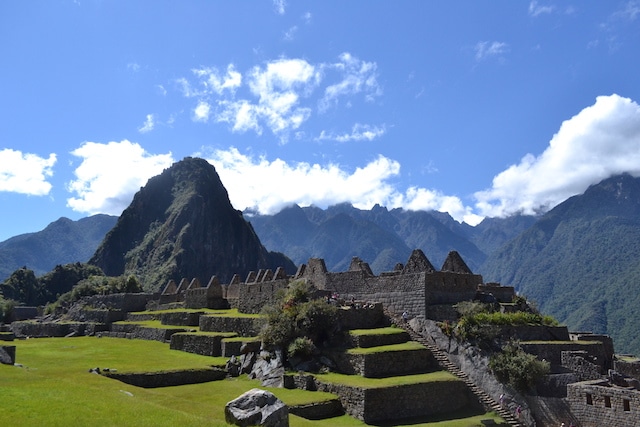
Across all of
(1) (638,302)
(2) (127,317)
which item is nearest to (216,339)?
(2) (127,317)

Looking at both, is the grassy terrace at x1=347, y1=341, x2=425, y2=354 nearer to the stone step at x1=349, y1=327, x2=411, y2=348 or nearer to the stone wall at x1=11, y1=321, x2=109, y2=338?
the stone step at x1=349, y1=327, x2=411, y2=348

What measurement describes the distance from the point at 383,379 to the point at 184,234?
5601 inches

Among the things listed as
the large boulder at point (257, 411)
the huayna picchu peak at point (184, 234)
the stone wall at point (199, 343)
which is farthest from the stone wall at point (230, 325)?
the huayna picchu peak at point (184, 234)

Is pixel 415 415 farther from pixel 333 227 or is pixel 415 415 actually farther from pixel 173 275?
pixel 333 227

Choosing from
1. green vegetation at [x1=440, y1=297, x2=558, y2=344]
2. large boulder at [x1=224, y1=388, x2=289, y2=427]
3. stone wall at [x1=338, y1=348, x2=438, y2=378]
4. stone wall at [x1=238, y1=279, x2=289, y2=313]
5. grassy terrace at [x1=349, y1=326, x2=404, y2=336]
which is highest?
stone wall at [x1=238, y1=279, x2=289, y2=313]

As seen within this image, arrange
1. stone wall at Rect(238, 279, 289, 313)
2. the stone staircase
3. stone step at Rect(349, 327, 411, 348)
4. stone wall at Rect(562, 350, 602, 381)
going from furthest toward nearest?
stone wall at Rect(238, 279, 289, 313)
stone step at Rect(349, 327, 411, 348)
stone wall at Rect(562, 350, 602, 381)
the stone staircase

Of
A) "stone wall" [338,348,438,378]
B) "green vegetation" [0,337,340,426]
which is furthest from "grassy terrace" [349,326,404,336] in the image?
"green vegetation" [0,337,340,426]

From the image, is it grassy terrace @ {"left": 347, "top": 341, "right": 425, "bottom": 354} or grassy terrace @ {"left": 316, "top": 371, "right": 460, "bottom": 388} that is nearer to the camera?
grassy terrace @ {"left": 316, "top": 371, "right": 460, "bottom": 388}

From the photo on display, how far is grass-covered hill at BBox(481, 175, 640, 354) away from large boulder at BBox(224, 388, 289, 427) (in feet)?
174

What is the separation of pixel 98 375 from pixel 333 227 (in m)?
169

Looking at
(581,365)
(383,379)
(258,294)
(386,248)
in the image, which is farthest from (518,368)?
(386,248)

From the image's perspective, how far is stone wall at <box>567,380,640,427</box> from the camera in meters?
17.8

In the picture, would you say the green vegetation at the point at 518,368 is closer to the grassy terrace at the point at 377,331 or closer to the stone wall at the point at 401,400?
the stone wall at the point at 401,400

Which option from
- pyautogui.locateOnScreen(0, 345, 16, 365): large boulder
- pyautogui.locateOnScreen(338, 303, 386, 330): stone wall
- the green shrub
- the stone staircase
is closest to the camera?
pyautogui.locateOnScreen(0, 345, 16, 365): large boulder
